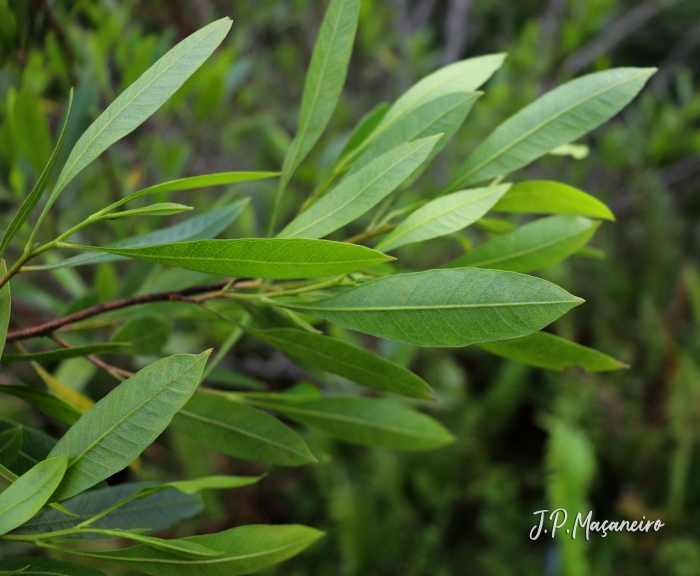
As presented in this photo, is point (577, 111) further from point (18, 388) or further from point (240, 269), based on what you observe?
point (18, 388)

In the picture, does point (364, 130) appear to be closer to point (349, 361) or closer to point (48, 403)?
point (349, 361)

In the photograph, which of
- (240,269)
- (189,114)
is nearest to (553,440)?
(189,114)

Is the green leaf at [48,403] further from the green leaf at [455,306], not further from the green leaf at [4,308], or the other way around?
the green leaf at [455,306]

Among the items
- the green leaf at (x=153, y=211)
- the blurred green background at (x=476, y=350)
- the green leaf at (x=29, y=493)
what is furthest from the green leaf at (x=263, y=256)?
the blurred green background at (x=476, y=350)

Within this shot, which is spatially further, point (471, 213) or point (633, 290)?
point (633, 290)

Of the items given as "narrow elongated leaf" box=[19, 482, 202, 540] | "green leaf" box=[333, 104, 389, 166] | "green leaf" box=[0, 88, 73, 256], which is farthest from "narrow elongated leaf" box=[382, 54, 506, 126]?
"narrow elongated leaf" box=[19, 482, 202, 540]
